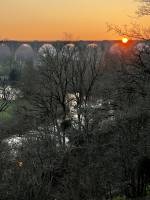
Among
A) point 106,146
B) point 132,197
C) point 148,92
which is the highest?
point 148,92

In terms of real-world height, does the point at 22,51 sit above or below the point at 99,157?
above

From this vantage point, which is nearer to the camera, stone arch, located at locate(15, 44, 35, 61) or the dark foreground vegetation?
the dark foreground vegetation

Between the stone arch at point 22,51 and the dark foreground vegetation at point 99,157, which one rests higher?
the stone arch at point 22,51

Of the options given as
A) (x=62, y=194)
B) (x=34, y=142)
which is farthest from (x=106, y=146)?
(x=62, y=194)

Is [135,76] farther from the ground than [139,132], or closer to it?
farther from the ground

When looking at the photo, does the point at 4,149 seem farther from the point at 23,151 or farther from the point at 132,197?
the point at 132,197

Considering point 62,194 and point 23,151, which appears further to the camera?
point 23,151

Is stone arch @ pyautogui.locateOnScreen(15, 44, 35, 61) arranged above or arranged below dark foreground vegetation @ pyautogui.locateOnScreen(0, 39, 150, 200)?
above

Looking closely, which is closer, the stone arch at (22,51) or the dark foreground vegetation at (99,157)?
the dark foreground vegetation at (99,157)

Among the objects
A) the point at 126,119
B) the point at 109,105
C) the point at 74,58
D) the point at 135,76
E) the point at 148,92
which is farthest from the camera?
the point at 74,58

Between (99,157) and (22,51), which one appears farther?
(22,51)

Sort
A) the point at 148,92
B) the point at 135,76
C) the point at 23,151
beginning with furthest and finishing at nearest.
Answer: the point at 135,76 → the point at 148,92 → the point at 23,151
